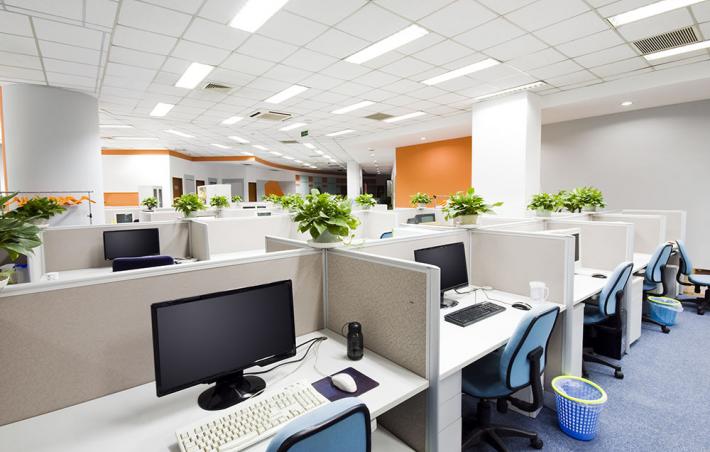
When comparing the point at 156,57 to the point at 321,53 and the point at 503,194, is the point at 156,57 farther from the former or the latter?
the point at 503,194

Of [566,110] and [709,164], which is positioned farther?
[566,110]

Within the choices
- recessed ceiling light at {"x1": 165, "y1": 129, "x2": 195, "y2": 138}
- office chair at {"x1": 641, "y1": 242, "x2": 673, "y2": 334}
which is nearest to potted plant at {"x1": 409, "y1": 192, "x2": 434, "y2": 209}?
office chair at {"x1": 641, "y1": 242, "x2": 673, "y2": 334}

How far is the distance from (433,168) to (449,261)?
675 cm

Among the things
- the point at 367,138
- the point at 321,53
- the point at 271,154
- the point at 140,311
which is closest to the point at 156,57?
the point at 321,53

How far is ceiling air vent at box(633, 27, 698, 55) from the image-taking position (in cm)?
330

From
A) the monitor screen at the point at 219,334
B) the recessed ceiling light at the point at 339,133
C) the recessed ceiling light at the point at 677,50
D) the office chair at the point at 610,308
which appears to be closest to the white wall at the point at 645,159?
the recessed ceiling light at the point at 677,50

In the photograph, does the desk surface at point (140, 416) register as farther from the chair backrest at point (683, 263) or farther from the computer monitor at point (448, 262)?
the chair backrest at point (683, 263)

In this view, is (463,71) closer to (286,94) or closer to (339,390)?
(286,94)

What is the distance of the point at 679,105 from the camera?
17.5 ft

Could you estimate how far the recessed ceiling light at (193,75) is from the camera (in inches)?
157

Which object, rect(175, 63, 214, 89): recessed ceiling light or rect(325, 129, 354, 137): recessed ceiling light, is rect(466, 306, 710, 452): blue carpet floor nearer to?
rect(175, 63, 214, 89): recessed ceiling light

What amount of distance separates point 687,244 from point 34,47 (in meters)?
8.86

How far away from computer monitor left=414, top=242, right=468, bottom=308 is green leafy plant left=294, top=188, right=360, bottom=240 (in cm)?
55

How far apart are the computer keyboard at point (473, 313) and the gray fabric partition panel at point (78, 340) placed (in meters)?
1.21
